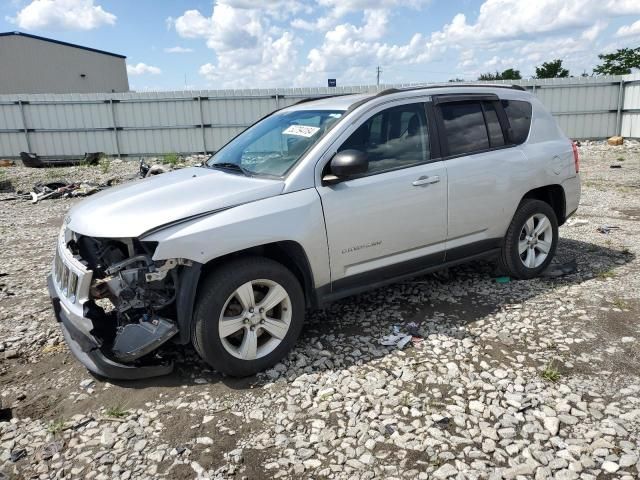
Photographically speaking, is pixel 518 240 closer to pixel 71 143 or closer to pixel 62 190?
pixel 62 190

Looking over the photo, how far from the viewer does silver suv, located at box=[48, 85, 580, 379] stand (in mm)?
3258

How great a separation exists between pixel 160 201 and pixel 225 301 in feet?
2.72

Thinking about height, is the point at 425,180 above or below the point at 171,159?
above

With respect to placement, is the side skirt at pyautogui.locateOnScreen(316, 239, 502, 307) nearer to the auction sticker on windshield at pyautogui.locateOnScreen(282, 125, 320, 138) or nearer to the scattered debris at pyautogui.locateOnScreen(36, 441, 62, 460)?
the auction sticker on windshield at pyautogui.locateOnScreen(282, 125, 320, 138)

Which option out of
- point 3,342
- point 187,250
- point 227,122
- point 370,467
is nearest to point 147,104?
point 227,122

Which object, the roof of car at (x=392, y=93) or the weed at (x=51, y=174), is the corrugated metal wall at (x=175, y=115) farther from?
the roof of car at (x=392, y=93)

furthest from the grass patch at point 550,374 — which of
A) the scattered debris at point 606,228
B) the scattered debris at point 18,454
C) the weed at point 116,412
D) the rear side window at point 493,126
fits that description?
the scattered debris at point 606,228

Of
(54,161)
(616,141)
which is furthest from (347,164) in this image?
(616,141)

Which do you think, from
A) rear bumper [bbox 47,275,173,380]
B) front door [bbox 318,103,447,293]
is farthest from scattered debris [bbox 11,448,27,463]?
front door [bbox 318,103,447,293]

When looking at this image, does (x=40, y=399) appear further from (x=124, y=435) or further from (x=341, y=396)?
(x=341, y=396)

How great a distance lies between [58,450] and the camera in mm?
2865

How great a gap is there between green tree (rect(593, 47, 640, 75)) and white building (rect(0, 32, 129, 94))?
39913 millimetres

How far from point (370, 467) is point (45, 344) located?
3.01 meters

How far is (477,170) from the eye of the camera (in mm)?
4469
